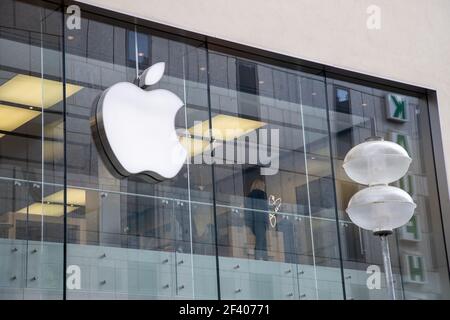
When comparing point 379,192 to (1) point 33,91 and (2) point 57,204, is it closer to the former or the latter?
(2) point 57,204

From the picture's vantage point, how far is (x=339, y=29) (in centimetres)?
1220

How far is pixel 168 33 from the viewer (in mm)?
10594

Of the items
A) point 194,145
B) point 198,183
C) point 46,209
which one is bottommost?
point 46,209

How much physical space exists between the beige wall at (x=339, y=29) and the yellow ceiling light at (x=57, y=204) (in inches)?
85.8

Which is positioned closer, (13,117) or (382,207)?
(382,207)

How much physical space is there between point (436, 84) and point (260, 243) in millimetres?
4353

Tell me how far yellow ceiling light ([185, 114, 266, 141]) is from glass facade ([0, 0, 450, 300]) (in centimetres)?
2

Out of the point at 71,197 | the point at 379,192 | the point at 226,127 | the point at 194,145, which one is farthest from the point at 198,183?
the point at 379,192

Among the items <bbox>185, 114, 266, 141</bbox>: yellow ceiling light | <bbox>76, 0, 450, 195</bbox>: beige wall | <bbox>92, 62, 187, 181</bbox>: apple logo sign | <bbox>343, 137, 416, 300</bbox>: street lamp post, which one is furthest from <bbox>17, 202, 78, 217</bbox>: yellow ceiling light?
<bbox>343, 137, 416, 300</bbox>: street lamp post

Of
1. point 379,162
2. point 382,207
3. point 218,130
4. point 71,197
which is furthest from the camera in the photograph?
point 218,130

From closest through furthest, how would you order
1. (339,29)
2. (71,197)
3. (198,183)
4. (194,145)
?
1. (71,197)
2. (198,183)
3. (194,145)
4. (339,29)

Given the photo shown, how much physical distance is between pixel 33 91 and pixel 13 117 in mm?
434

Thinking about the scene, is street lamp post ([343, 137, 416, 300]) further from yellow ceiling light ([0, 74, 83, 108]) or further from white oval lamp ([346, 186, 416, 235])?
yellow ceiling light ([0, 74, 83, 108])

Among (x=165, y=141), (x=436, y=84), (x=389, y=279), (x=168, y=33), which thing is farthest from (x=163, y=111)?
(x=436, y=84)
